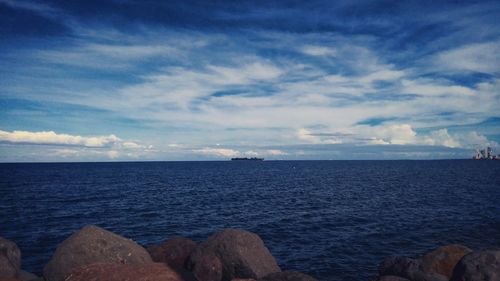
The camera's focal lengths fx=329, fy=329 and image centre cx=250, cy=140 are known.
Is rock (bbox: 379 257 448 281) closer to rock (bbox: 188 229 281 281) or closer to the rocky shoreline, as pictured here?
the rocky shoreline

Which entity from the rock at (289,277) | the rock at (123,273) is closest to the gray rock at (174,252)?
the rock at (123,273)

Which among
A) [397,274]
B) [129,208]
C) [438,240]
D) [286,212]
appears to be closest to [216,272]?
[397,274]

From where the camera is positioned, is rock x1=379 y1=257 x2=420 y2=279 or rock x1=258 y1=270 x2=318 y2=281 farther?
rock x1=379 y1=257 x2=420 y2=279

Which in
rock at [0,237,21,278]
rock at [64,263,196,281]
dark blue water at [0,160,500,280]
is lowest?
dark blue water at [0,160,500,280]

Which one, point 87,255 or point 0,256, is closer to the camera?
point 87,255

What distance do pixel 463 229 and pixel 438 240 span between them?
580cm

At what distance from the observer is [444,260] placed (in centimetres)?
1420

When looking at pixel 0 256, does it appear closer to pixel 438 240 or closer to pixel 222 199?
pixel 438 240

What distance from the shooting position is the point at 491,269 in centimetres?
1204

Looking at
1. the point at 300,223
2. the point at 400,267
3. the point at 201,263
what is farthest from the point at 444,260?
the point at 300,223

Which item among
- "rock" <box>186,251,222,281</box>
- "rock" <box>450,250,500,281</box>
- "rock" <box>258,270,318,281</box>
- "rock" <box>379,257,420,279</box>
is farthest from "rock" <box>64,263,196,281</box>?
"rock" <box>450,250,500,281</box>

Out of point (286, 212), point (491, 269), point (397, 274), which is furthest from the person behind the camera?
point (286, 212)

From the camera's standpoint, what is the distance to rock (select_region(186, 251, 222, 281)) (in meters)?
14.3

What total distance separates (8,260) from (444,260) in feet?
65.7
